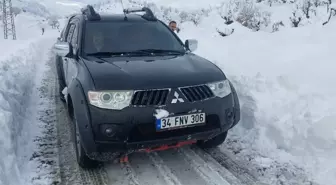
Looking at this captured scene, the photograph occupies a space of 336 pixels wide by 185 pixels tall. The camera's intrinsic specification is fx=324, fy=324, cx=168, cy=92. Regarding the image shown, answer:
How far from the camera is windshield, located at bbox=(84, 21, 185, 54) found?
4270mm

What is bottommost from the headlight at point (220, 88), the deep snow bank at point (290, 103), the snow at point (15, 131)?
the snow at point (15, 131)

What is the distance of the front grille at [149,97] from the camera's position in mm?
3174

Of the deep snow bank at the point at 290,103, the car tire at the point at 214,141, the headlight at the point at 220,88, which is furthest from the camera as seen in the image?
the car tire at the point at 214,141

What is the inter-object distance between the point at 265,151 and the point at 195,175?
104 centimetres

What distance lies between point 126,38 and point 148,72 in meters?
1.16

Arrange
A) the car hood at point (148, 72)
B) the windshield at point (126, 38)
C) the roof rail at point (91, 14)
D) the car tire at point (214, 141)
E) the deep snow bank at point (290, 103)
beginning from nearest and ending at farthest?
the car hood at point (148, 72)
the deep snow bank at point (290, 103)
the car tire at point (214, 141)
the windshield at point (126, 38)
the roof rail at point (91, 14)

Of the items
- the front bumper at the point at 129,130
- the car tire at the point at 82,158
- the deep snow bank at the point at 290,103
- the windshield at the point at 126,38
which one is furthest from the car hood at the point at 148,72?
the deep snow bank at the point at 290,103

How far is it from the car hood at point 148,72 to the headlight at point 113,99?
0.05 metres

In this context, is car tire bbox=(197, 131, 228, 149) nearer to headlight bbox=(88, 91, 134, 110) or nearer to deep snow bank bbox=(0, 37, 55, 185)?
headlight bbox=(88, 91, 134, 110)

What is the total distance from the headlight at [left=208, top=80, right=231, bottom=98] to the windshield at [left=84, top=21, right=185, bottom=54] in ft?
3.87

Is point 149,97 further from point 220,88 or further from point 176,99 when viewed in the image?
point 220,88

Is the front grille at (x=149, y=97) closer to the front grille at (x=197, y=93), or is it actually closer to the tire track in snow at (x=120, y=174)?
the front grille at (x=197, y=93)

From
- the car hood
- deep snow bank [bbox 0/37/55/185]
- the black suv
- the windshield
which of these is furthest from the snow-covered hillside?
the windshield

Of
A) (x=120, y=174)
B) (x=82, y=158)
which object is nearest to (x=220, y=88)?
(x=120, y=174)
